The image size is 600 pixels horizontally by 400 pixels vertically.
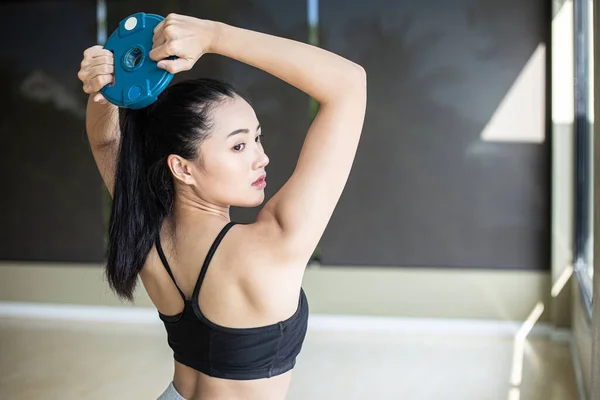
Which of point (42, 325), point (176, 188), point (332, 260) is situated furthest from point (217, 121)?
point (42, 325)

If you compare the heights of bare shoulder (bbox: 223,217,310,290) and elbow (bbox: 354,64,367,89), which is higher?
elbow (bbox: 354,64,367,89)

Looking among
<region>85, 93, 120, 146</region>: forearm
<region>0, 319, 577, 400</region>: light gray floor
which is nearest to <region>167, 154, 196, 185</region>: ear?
<region>85, 93, 120, 146</region>: forearm

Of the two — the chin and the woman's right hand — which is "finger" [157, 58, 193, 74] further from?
the chin

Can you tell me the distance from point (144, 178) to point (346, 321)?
3.66m

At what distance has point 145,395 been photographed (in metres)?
3.35

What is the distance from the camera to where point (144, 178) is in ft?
3.52

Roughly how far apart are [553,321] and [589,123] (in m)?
1.25

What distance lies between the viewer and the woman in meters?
0.92

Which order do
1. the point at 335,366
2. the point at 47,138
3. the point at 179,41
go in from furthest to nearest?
1. the point at 47,138
2. the point at 335,366
3. the point at 179,41

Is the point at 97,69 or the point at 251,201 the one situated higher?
the point at 97,69

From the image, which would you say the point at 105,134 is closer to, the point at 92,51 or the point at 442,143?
the point at 92,51

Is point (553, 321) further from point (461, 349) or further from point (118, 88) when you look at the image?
point (118, 88)

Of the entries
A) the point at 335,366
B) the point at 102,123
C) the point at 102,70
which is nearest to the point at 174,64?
the point at 102,70

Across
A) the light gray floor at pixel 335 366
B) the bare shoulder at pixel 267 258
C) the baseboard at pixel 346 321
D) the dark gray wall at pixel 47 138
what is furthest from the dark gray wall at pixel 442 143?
the bare shoulder at pixel 267 258
